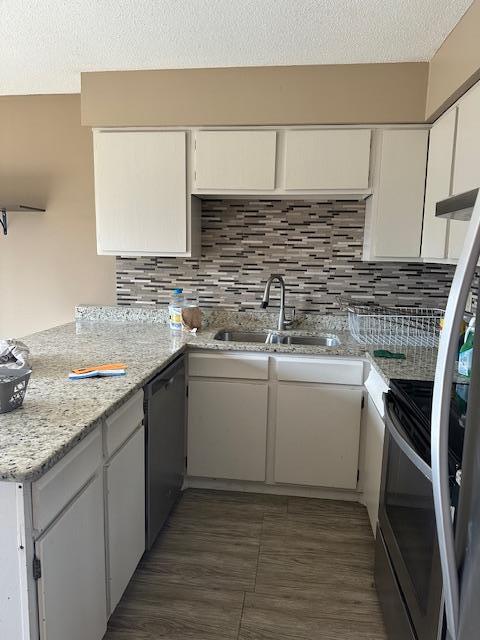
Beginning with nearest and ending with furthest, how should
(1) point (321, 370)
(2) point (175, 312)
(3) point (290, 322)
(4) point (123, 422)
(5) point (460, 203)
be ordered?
(5) point (460, 203) < (4) point (123, 422) < (1) point (321, 370) < (2) point (175, 312) < (3) point (290, 322)

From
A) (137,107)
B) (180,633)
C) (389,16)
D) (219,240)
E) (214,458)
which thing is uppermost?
(389,16)

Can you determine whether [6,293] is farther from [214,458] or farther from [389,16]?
[389,16]

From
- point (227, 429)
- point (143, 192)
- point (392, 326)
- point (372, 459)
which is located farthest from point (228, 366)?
point (143, 192)

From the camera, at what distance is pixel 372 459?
2.15 meters

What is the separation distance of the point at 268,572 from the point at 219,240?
1.88m

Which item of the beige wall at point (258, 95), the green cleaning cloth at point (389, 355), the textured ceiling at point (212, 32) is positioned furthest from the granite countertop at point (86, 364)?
the textured ceiling at point (212, 32)

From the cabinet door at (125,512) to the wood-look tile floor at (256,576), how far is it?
0.19 meters

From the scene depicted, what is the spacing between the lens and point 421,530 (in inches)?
48.8

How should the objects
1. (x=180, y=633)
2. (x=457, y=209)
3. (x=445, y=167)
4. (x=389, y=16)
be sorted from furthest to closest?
(x=445, y=167) < (x=389, y=16) < (x=180, y=633) < (x=457, y=209)

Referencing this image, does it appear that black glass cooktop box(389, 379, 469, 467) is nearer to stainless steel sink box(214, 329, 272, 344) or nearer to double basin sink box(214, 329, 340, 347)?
double basin sink box(214, 329, 340, 347)

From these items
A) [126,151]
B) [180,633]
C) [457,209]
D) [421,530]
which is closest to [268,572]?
[180,633]

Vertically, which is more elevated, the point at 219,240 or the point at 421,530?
the point at 219,240

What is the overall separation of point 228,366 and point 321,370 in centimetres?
49

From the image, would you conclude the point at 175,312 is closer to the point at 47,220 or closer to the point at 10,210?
the point at 47,220
